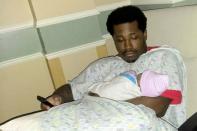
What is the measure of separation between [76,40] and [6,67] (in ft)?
1.62

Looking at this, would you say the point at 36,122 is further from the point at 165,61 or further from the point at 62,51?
the point at 62,51

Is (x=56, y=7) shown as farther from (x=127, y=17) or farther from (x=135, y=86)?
(x=135, y=86)

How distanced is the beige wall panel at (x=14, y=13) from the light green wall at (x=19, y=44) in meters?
0.06

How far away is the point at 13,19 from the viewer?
1.99 meters

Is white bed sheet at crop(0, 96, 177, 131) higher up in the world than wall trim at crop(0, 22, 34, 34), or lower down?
lower down

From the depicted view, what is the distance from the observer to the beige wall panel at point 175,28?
5.24 feet

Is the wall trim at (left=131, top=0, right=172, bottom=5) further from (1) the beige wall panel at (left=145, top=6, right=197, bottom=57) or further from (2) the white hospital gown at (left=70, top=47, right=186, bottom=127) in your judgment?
(2) the white hospital gown at (left=70, top=47, right=186, bottom=127)

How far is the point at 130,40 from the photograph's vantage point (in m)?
1.64

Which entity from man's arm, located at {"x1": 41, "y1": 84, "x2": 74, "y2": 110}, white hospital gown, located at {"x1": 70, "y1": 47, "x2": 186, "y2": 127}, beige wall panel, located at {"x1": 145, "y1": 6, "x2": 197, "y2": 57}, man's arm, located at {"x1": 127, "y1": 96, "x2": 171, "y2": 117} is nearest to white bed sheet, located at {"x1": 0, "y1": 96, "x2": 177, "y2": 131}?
man's arm, located at {"x1": 127, "y1": 96, "x2": 171, "y2": 117}

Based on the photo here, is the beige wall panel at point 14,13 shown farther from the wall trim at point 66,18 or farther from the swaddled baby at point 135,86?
the swaddled baby at point 135,86

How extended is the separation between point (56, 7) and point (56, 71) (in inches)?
16.8

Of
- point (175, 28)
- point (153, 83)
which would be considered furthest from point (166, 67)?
point (175, 28)

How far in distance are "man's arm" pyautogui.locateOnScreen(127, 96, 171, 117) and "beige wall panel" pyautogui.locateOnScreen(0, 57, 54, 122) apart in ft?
2.96

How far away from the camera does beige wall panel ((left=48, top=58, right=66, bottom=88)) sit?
2.13 metres
